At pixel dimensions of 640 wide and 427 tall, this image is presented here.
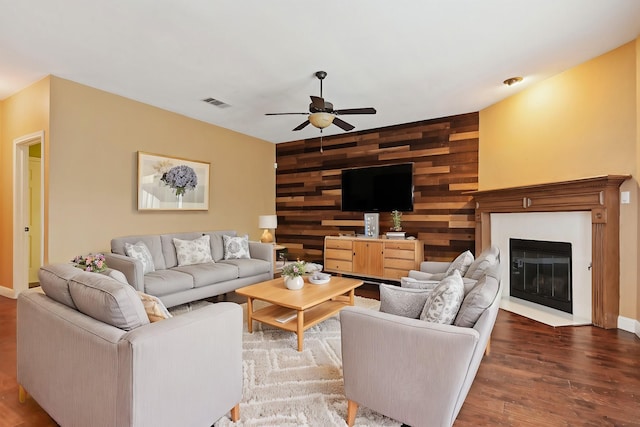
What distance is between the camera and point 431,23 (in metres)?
2.51

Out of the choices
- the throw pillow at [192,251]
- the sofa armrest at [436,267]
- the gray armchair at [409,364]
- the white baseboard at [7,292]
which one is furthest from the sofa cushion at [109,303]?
the white baseboard at [7,292]

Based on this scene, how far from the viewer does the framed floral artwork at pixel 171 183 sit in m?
4.26

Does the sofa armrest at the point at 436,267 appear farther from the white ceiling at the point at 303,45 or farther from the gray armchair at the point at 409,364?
the white ceiling at the point at 303,45

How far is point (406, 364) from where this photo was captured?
58.6 inches

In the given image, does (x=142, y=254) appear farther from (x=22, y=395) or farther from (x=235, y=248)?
(x=22, y=395)

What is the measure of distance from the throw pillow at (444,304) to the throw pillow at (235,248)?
3.44 metres

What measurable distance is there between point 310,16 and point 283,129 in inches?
128

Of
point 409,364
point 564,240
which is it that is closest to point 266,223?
point 564,240

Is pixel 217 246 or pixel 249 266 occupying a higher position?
pixel 217 246

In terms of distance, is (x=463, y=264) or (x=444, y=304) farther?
(x=463, y=264)

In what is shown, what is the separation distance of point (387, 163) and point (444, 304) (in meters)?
→ 4.08

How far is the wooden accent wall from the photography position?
479 cm

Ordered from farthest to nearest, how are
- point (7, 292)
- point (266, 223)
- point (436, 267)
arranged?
point (266, 223) < point (7, 292) < point (436, 267)

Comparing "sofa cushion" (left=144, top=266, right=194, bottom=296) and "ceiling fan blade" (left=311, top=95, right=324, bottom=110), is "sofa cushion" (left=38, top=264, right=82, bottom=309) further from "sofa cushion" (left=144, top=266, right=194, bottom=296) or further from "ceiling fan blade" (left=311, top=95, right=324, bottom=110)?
"ceiling fan blade" (left=311, top=95, right=324, bottom=110)
